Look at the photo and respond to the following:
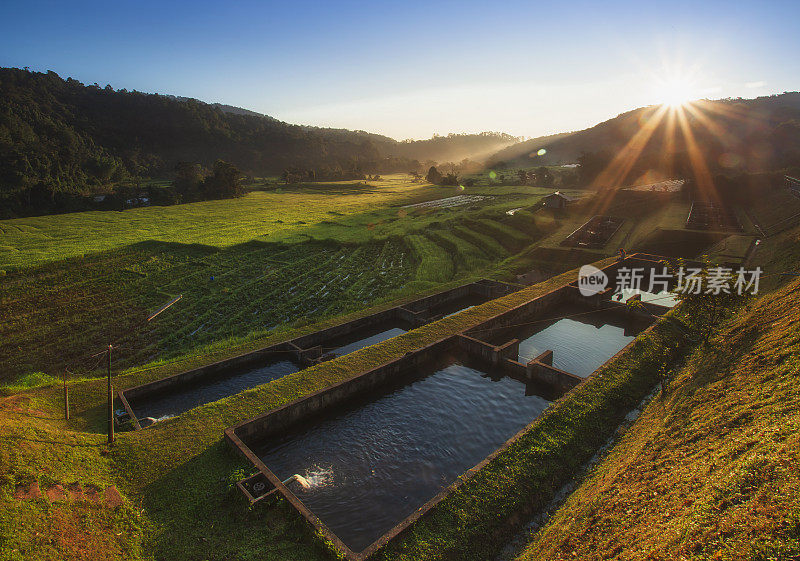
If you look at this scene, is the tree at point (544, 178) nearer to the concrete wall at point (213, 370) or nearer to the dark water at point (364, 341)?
the dark water at point (364, 341)

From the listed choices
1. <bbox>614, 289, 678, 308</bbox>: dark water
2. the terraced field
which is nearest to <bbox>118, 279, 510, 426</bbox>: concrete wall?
the terraced field

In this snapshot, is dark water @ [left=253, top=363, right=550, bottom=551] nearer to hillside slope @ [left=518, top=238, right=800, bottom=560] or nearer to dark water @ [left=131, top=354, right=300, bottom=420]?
hillside slope @ [left=518, top=238, right=800, bottom=560]

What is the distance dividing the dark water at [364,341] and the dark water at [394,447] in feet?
14.8

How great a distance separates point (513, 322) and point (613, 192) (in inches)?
1530

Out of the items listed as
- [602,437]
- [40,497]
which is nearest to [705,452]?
[602,437]

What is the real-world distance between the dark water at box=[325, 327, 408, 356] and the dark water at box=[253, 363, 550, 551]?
4.51 metres

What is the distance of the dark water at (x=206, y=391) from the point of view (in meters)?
14.9

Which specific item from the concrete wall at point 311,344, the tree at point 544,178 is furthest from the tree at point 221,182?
the tree at point 544,178

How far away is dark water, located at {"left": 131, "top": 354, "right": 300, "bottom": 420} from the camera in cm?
1490

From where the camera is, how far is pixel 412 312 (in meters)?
23.1

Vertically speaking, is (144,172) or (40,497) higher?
(144,172)

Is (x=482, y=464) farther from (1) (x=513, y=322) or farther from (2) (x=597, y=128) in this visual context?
(2) (x=597, y=128)

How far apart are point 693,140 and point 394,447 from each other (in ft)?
420

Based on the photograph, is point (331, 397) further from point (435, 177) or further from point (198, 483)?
point (435, 177)
